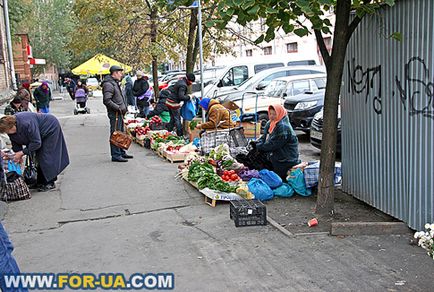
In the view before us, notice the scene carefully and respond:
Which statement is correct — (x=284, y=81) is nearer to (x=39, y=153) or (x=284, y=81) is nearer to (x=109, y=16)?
(x=109, y=16)

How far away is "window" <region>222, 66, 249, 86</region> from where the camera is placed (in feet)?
68.2

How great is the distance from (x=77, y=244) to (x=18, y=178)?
9.44ft

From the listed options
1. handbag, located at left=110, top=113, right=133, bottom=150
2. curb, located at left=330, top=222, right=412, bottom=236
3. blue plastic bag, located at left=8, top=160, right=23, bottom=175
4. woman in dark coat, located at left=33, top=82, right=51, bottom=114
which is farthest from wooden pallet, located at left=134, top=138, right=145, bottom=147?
curb, located at left=330, top=222, right=412, bottom=236

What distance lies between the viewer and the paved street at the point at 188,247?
4828 millimetres

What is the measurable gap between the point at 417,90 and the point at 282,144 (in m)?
2.80

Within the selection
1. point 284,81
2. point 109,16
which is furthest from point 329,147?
point 109,16

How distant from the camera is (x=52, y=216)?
24.4ft

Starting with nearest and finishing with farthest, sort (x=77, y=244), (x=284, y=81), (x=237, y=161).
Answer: (x=77, y=244)
(x=237, y=161)
(x=284, y=81)

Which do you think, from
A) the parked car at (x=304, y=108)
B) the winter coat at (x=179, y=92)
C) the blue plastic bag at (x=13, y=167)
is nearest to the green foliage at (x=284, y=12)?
the blue plastic bag at (x=13, y=167)

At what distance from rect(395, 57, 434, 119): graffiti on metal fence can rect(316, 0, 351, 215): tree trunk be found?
2.55 ft

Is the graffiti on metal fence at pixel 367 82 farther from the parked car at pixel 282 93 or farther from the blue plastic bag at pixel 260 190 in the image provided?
the parked car at pixel 282 93

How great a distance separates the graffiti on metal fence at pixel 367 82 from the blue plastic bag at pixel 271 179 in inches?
65.4

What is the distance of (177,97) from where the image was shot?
43.6 ft

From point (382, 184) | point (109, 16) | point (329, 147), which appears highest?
point (109, 16)
